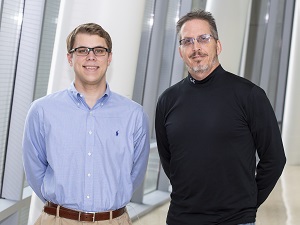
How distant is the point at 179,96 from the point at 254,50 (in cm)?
1105

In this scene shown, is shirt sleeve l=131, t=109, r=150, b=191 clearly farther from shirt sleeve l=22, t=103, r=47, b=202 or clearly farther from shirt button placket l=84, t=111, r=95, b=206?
shirt sleeve l=22, t=103, r=47, b=202

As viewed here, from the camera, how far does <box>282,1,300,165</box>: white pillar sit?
12602mm

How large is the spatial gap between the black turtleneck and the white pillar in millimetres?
10377

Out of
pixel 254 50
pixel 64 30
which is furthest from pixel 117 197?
pixel 254 50

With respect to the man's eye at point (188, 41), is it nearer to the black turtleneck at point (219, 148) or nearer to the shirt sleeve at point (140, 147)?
the black turtleneck at point (219, 148)

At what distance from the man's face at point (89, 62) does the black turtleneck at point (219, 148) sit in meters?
0.50

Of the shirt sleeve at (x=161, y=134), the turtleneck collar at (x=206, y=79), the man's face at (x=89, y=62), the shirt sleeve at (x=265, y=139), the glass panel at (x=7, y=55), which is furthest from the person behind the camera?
the glass panel at (x=7, y=55)

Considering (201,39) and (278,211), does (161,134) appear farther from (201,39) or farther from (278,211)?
(278,211)

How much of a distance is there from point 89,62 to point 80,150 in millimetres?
442

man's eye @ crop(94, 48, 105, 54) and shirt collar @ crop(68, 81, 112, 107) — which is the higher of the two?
man's eye @ crop(94, 48, 105, 54)

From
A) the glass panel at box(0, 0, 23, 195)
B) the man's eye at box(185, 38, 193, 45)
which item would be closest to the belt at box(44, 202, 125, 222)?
the man's eye at box(185, 38, 193, 45)

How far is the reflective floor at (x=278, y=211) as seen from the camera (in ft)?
21.3

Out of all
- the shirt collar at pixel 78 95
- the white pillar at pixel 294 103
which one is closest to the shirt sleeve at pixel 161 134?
the shirt collar at pixel 78 95

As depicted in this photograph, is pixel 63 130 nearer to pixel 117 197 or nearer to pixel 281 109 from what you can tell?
pixel 117 197
